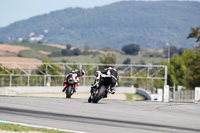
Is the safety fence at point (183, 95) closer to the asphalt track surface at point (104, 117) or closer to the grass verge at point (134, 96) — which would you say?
the grass verge at point (134, 96)

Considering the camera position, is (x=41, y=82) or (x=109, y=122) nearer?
(x=109, y=122)

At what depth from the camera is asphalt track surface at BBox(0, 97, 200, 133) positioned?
460 inches

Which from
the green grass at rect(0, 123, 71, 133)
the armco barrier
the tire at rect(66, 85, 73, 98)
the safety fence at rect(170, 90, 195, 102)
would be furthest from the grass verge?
the green grass at rect(0, 123, 71, 133)

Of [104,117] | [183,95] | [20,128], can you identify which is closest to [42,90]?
[183,95]

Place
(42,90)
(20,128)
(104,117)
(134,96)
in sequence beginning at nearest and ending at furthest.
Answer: (20,128) < (104,117) < (42,90) < (134,96)

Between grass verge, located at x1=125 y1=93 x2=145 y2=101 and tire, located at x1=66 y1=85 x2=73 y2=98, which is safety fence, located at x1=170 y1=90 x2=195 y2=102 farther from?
tire, located at x1=66 y1=85 x2=73 y2=98

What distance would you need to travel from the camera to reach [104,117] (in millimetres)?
13484

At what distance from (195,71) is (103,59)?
48637mm

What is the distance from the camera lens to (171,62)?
117250 millimetres

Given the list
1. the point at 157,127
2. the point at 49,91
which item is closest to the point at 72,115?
the point at 157,127

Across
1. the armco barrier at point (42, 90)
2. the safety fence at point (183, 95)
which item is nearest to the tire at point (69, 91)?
the safety fence at point (183, 95)

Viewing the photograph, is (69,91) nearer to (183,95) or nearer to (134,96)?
(183,95)

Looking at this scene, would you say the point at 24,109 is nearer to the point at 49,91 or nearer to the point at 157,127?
the point at 157,127

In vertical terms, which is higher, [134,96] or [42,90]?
[42,90]
